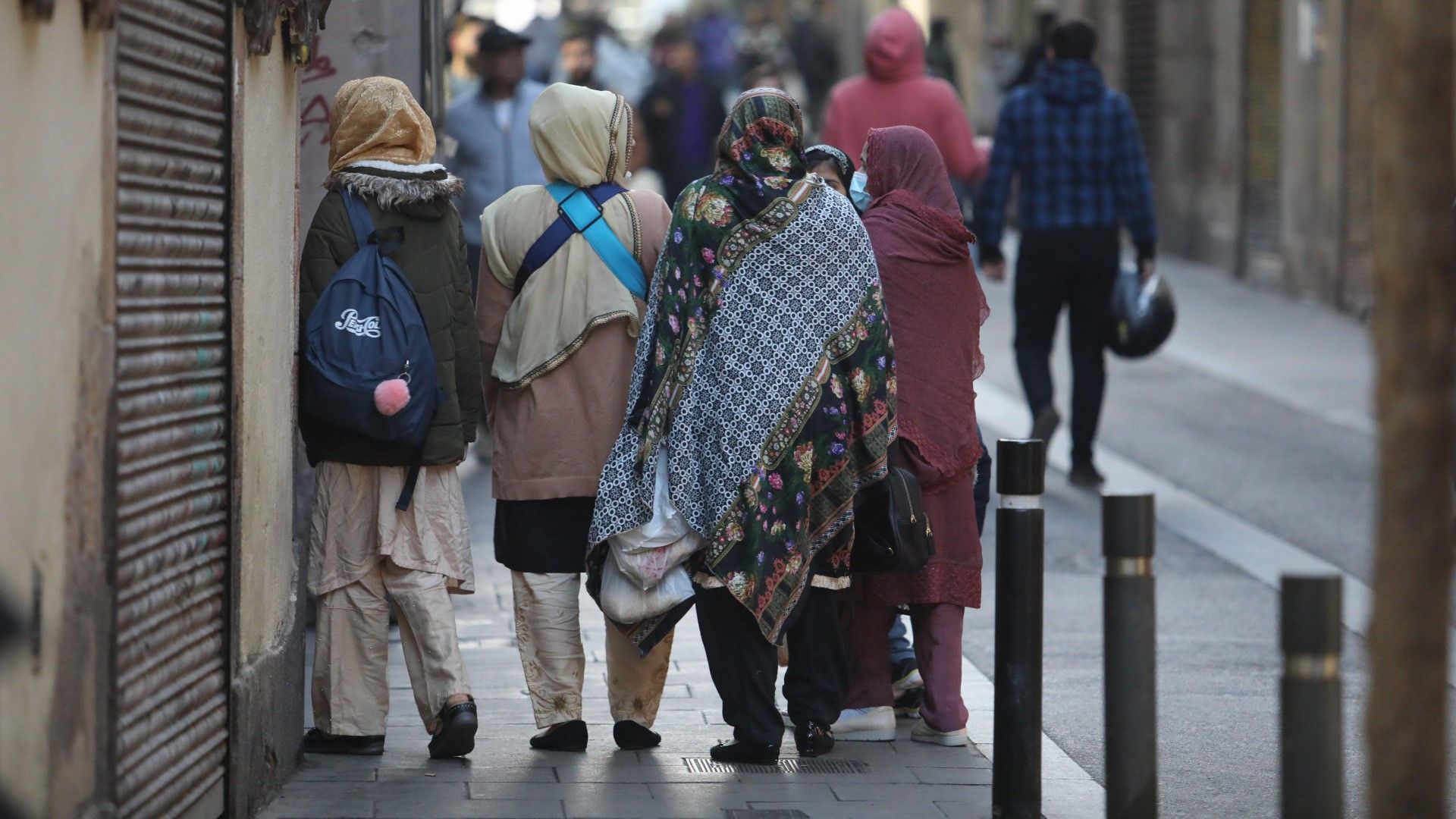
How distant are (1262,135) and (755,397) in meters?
15.2

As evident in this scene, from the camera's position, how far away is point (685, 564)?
Result: 587 cm

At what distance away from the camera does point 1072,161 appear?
10.4 meters

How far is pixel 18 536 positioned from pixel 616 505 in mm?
2225

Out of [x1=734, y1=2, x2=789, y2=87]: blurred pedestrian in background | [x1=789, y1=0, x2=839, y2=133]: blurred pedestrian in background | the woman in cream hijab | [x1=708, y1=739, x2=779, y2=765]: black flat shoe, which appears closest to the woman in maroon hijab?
[x1=708, y1=739, x2=779, y2=765]: black flat shoe

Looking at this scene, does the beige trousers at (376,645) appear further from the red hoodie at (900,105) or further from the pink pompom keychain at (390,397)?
the red hoodie at (900,105)

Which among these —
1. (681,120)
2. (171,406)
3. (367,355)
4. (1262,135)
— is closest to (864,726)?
(367,355)

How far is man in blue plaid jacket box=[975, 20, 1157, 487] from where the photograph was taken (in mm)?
10398

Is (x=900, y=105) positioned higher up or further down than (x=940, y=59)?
further down

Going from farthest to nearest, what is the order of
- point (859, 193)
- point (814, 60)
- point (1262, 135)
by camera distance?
1. point (814, 60)
2. point (1262, 135)
3. point (859, 193)

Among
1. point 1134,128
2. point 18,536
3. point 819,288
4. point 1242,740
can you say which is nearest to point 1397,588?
point 18,536

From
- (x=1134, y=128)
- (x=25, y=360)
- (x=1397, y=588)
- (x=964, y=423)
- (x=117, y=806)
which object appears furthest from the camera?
(x=1134, y=128)

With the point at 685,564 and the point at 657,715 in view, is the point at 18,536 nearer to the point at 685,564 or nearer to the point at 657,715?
the point at 685,564

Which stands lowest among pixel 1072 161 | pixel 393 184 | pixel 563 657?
pixel 563 657

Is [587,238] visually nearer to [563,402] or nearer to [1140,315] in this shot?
[563,402]
